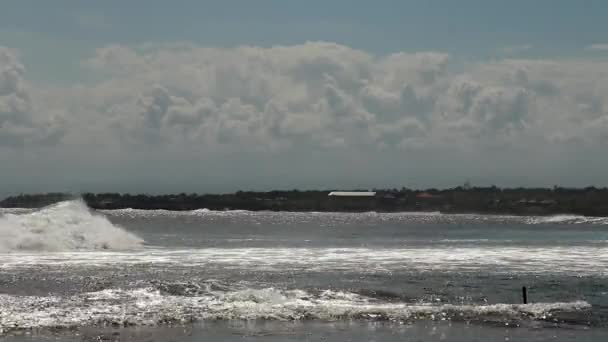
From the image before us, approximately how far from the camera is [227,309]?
31.0 meters

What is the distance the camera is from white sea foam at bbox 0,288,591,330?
95.0ft

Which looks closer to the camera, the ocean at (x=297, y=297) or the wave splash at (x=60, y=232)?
the ocean at (x=297, y=297)

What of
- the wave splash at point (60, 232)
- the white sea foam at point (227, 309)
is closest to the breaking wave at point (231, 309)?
the white sea foam at point (227, 309)

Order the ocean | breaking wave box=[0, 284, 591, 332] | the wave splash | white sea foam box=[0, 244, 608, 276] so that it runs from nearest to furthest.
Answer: the ocean, breaking wave box=[0, 284, 591, 332], white sea foam box=[0, 244, 608, 276], the wave splash

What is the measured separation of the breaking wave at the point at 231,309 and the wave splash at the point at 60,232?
30914 millimetres

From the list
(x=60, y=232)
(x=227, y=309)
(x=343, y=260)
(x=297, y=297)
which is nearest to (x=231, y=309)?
(x=227, y=309)

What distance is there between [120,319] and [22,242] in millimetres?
38359

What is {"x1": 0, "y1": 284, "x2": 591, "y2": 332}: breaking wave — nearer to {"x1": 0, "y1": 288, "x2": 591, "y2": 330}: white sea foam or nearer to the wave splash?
{"x1": 0, "y1": 288, "x2": 591, "y2": 330}: white sea foam

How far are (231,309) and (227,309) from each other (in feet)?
0.52

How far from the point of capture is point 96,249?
217 feet

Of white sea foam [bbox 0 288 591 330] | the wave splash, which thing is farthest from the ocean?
the wave splash

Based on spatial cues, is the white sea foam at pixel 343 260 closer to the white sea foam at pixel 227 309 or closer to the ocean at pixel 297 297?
the ocean at pixel 297 297

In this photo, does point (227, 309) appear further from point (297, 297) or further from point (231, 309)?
point (297, 297)

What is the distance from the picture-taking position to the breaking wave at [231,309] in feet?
95.0
